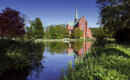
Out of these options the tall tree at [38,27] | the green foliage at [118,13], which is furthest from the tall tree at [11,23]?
the tall tree at [38,27]

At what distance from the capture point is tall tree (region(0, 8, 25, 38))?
7461mm

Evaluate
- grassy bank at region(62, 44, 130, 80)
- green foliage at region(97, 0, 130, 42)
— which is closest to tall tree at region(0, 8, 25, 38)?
grassy bank at region(62, 44, 130, 80)

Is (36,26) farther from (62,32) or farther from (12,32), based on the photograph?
(12,32)

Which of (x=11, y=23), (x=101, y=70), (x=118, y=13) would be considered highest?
(x=118, y=13)

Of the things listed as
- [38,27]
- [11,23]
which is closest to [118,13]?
[11,23]

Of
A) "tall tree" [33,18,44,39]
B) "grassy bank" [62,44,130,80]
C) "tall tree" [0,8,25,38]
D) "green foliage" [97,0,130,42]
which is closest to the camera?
"grassy bank" [62,44,130,80]

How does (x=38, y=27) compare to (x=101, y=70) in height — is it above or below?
above

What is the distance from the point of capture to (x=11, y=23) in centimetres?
763

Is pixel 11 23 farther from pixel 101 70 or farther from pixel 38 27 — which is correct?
pixel 38 27

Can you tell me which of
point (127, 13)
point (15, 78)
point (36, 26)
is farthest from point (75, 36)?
point (15, 78)

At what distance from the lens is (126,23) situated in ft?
36.4

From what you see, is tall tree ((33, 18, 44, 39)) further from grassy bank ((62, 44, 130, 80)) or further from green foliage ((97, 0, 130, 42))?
grassy bank ((62, 44, 130, 80))

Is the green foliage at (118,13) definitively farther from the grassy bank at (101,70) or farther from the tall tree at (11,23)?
the tall tree at (11,23)

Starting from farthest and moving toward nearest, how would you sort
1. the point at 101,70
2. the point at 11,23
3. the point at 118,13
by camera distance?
1. the point at 118,13
2. the point at 11,23
3. the point at 101,70
